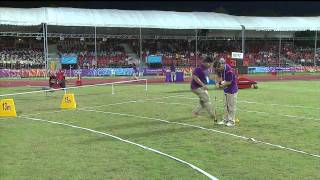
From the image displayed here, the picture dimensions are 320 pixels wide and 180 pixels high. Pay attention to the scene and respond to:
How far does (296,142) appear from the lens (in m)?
11.2

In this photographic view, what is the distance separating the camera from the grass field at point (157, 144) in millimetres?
8547

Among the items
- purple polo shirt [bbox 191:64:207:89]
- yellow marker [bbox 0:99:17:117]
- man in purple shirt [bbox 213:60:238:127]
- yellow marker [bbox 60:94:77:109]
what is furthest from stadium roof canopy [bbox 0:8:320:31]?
man in purple shirt [bbox 213:60:238:127]

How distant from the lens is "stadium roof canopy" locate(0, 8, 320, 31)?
51781 millimetres

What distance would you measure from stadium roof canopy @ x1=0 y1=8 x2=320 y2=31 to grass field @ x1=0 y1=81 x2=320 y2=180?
34267 millimetres

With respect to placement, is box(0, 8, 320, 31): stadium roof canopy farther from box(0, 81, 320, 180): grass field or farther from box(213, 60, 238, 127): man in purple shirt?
box(213, 60, 238, 127): man in purple shirt

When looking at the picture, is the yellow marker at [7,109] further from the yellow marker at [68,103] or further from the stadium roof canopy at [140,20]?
the stadium roof canopy at [140,20]

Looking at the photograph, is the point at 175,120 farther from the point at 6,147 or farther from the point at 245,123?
the point at 6,147

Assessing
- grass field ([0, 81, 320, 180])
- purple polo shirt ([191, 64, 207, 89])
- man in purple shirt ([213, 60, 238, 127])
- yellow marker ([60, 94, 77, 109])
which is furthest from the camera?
yellow marker ([60, 94, 77, 109])

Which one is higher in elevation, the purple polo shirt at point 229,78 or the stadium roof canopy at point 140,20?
the stadium roof canopy at point 140,20

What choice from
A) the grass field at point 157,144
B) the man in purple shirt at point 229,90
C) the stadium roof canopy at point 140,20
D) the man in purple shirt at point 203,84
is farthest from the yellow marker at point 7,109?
the stadium roof canopy at point 140,20

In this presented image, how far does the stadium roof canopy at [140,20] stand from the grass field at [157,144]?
3427 centimetres

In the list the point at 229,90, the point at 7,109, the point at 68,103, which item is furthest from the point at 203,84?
the point at 7,109

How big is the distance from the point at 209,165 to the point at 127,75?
43350 millimetres

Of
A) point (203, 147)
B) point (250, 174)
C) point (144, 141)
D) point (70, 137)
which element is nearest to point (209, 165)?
point (250, 174)
